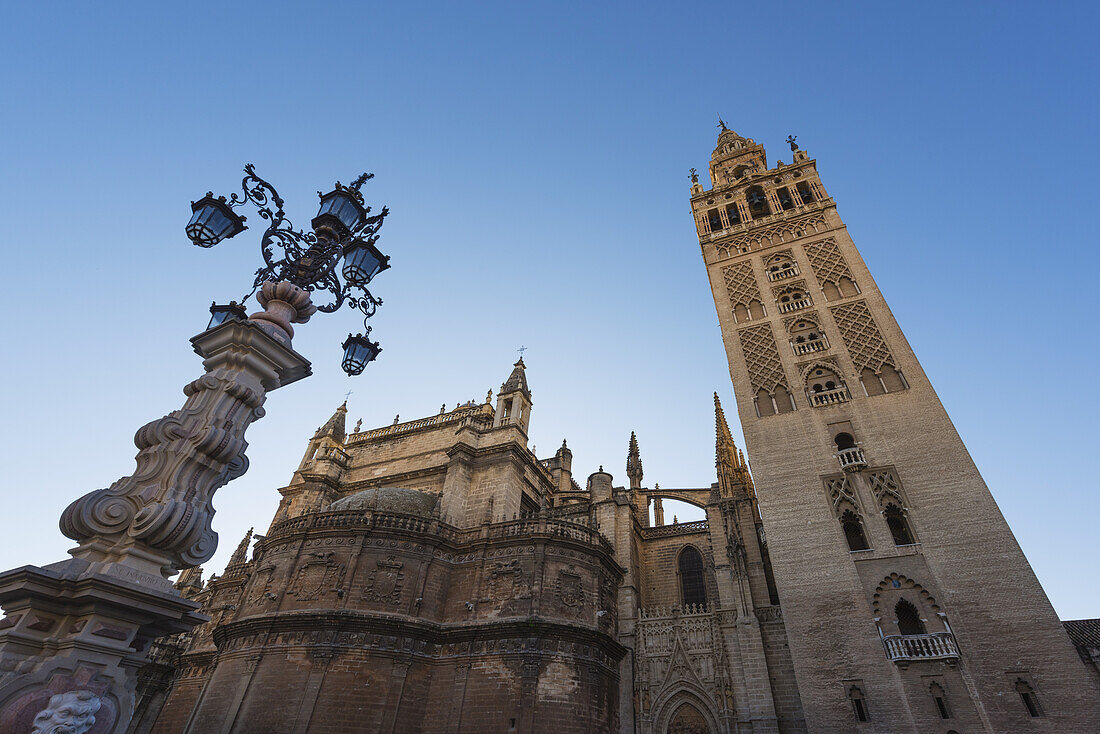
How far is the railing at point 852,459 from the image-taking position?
20.3 m

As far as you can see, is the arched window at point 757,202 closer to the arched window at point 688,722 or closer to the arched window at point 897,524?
the arched window at point 897,524

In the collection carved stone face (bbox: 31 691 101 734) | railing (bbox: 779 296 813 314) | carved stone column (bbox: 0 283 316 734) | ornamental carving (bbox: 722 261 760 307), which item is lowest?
carved stone face (bbox: 31 691 101 734)

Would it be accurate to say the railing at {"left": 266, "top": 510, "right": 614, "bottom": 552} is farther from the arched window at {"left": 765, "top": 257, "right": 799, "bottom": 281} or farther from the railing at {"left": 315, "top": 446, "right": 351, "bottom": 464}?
the arched window at {"left": 765, "top": 257, "right": 799, "bottom": 281}

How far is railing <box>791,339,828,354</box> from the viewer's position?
80.3ft

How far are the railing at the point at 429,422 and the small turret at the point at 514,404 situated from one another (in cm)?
115

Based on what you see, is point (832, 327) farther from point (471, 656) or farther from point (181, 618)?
point (181, 618)

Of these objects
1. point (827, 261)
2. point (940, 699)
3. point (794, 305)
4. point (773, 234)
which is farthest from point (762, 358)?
point (940, 699)

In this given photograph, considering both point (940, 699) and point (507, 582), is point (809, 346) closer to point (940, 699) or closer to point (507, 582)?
point (940, 699)

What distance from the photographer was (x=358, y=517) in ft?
73.9

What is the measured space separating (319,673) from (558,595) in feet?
28.4

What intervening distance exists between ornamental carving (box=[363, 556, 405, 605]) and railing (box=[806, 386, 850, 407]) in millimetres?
17682

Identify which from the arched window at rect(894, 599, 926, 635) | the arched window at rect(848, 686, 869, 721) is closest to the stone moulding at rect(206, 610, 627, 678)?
the arched window at rect(848, 686, 869, 721)

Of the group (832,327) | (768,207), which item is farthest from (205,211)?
(768,207)

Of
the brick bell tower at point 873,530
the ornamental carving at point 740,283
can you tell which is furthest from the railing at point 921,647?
the ornamental carving at point 740,283
